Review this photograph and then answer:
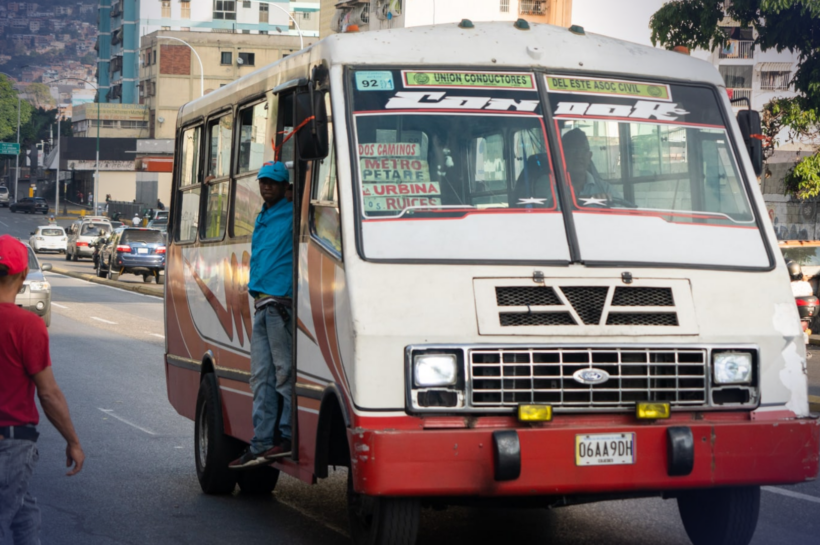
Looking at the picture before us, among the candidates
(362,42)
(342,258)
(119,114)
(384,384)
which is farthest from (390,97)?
(119,114)

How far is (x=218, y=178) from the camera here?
9.24 metres

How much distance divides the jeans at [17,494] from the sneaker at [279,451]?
239 centimetres

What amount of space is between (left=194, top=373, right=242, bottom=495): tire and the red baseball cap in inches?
152

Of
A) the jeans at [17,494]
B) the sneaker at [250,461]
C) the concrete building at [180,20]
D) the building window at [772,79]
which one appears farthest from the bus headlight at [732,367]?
the concrete building at [180,20]

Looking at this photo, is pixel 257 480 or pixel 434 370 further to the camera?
pixel 257 480

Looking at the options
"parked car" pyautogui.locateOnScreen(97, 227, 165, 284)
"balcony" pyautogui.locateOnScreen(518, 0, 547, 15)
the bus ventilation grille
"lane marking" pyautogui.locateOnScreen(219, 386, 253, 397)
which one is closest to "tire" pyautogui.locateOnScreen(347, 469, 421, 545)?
the bus ventilation grille

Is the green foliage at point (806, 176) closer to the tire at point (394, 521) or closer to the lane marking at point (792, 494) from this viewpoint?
the lane marking at point (792, 494)

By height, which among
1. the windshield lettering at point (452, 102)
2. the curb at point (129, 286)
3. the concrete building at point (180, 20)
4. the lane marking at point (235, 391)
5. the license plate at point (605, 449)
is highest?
the concrete building at point (180, 20)

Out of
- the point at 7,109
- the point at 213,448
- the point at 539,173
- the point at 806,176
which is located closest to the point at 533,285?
the point at 539,173

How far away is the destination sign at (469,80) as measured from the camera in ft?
21.8

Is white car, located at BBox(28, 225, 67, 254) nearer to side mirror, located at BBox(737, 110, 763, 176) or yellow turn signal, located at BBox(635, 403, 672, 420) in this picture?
side mirror, located at BBox(737, 110, 763, 176)

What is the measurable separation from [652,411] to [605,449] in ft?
0.96

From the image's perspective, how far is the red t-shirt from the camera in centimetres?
484

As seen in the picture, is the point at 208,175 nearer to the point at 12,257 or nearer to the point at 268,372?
the point at 268,372
